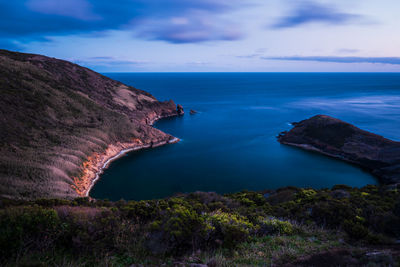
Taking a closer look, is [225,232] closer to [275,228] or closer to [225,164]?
[275,228]

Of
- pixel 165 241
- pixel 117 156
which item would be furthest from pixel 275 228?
pixel 117 156

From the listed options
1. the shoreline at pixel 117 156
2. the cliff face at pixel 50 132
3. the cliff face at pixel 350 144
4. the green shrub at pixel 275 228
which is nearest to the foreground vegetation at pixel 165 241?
the green shrub at pixel 275 228

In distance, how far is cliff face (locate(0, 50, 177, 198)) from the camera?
28.4m

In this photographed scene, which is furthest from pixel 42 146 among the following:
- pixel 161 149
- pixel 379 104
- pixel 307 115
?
pixel 379 104

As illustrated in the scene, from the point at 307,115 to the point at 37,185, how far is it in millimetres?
88043

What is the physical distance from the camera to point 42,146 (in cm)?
3603

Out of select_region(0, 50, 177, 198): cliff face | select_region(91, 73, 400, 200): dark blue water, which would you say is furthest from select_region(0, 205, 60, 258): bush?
select_region(91, 73, 400, 200): dark blue water

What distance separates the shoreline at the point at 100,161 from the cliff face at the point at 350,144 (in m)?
31.4

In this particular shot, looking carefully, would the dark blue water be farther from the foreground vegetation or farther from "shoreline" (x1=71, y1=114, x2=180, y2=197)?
the foreground vegetation

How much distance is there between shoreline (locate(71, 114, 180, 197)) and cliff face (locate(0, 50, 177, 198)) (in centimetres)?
24

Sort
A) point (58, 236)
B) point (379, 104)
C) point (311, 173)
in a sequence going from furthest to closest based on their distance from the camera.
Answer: point (379, 104) < point (311, 173) < point (58, 236)

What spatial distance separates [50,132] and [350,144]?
2266 inches

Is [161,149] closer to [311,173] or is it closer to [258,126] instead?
[311,173]

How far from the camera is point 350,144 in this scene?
167ft
